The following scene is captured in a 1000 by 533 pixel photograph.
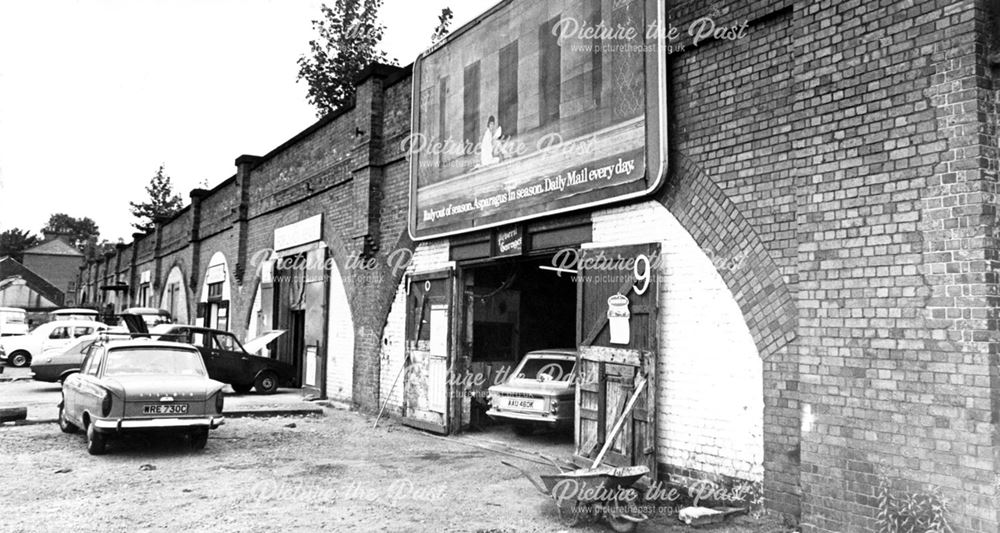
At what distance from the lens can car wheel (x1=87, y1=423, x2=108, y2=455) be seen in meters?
9.55

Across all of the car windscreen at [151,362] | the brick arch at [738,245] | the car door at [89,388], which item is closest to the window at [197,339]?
the car door at [89,388]

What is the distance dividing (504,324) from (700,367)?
546 centimetres

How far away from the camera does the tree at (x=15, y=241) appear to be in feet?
298

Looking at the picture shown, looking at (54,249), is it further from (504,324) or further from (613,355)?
(613,355)

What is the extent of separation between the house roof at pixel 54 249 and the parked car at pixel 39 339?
6748 centimetres

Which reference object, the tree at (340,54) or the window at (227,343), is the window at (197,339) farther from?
the tree at (340,54)

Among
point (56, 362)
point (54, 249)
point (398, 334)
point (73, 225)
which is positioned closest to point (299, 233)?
point (398, 334)

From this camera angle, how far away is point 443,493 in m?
7.81

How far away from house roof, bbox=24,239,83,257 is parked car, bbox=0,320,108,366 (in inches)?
2657

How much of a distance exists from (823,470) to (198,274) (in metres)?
25.5

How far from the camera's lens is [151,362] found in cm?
1029

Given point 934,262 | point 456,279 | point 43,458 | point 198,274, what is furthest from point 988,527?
point 198,274

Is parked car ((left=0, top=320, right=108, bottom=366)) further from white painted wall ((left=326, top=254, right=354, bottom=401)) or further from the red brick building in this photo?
the red brick building

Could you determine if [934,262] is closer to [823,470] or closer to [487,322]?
[823,470]
